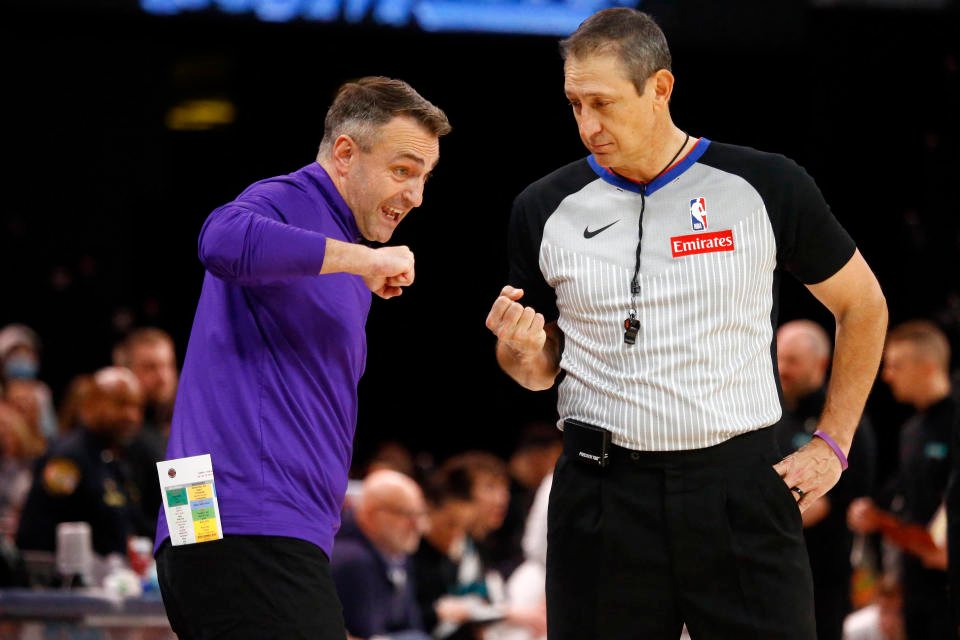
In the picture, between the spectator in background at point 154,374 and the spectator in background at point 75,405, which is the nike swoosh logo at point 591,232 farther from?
the spectator in background at point 154,374

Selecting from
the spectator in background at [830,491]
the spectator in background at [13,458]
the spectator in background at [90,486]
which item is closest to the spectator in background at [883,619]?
the spectator in background at [830,491]

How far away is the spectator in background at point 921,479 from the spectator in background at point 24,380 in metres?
4.76

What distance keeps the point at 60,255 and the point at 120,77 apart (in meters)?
1.58

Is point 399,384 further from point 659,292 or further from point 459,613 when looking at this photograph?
point 659,292

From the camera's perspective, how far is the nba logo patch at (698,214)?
2598 millimetres

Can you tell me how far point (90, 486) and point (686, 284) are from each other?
4154 mm

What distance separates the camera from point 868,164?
9266mm

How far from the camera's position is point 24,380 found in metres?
7.95

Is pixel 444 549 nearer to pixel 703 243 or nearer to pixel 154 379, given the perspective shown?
pixel 154 379

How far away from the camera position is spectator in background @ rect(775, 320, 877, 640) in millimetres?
5324

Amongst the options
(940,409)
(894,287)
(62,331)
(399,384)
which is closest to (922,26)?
(894,287)

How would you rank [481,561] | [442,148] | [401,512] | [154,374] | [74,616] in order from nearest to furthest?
[74,616] < [401,512] < [481,561] < [154,374] < [442,148]

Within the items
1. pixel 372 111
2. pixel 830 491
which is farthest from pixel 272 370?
pixel 830 491

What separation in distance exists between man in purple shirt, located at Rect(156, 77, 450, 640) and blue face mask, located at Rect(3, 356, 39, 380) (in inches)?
234
